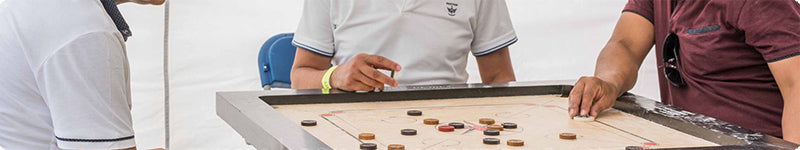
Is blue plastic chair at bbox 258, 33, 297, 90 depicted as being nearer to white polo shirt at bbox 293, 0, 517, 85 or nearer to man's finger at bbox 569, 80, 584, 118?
white polo shirt at bbox 293, 0, 517, 85

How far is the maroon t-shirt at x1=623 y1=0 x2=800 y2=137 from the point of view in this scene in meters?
2.12

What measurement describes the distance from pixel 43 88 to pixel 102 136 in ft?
0.46

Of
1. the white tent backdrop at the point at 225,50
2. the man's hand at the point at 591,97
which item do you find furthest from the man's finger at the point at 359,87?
the white tent backdrop at the point at 225,50

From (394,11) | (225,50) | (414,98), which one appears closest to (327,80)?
(414,98)

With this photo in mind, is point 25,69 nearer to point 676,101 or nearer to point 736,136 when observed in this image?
point 736,136

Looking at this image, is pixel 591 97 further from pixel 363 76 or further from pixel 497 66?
pixel 497 66

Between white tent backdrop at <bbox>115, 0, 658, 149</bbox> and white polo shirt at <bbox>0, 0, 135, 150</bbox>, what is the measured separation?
245 centimetres

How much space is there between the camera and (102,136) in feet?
5.87

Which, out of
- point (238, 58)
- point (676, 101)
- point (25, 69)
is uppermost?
point (25, 69)

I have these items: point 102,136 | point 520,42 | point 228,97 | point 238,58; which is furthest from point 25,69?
point 520,42

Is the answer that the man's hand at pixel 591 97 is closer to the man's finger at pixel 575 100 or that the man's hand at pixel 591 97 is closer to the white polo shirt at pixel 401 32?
the man's finger at pixel 575 100

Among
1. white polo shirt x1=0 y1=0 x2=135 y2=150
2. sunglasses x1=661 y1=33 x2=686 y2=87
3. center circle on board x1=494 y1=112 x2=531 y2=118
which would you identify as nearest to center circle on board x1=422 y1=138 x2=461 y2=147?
center circle on board x1=494 y1=112 x2=531 y2=118

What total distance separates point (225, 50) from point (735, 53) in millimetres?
2687

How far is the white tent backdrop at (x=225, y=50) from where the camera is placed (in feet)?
14.3
